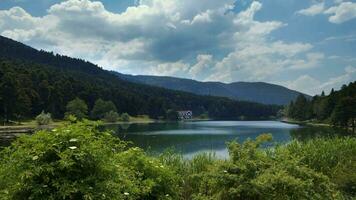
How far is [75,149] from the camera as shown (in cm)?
687

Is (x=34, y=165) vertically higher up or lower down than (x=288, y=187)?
higher up

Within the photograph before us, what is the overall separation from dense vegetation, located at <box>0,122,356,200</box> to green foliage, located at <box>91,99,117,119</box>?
142 m

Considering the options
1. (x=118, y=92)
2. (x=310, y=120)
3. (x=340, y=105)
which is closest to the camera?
(x=340, y=105)

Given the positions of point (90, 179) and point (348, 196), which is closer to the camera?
point (90, 179)

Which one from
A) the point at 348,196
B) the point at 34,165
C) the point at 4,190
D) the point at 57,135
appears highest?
the point at 57,135

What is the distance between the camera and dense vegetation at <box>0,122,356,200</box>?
675 centimetres

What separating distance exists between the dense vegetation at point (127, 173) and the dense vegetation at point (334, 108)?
98271 millimetres

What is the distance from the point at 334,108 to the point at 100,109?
77044mm

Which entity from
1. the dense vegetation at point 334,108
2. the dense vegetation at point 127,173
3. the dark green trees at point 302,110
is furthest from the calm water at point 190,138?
the dark green trees at point 302,110

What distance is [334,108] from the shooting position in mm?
121188

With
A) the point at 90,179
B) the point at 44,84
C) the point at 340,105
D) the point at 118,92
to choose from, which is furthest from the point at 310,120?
the point at 90,179

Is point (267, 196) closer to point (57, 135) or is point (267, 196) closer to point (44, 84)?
point (57, 135)

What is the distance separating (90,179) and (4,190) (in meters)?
1.50

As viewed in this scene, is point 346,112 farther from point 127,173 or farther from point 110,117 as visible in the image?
point 127,173
